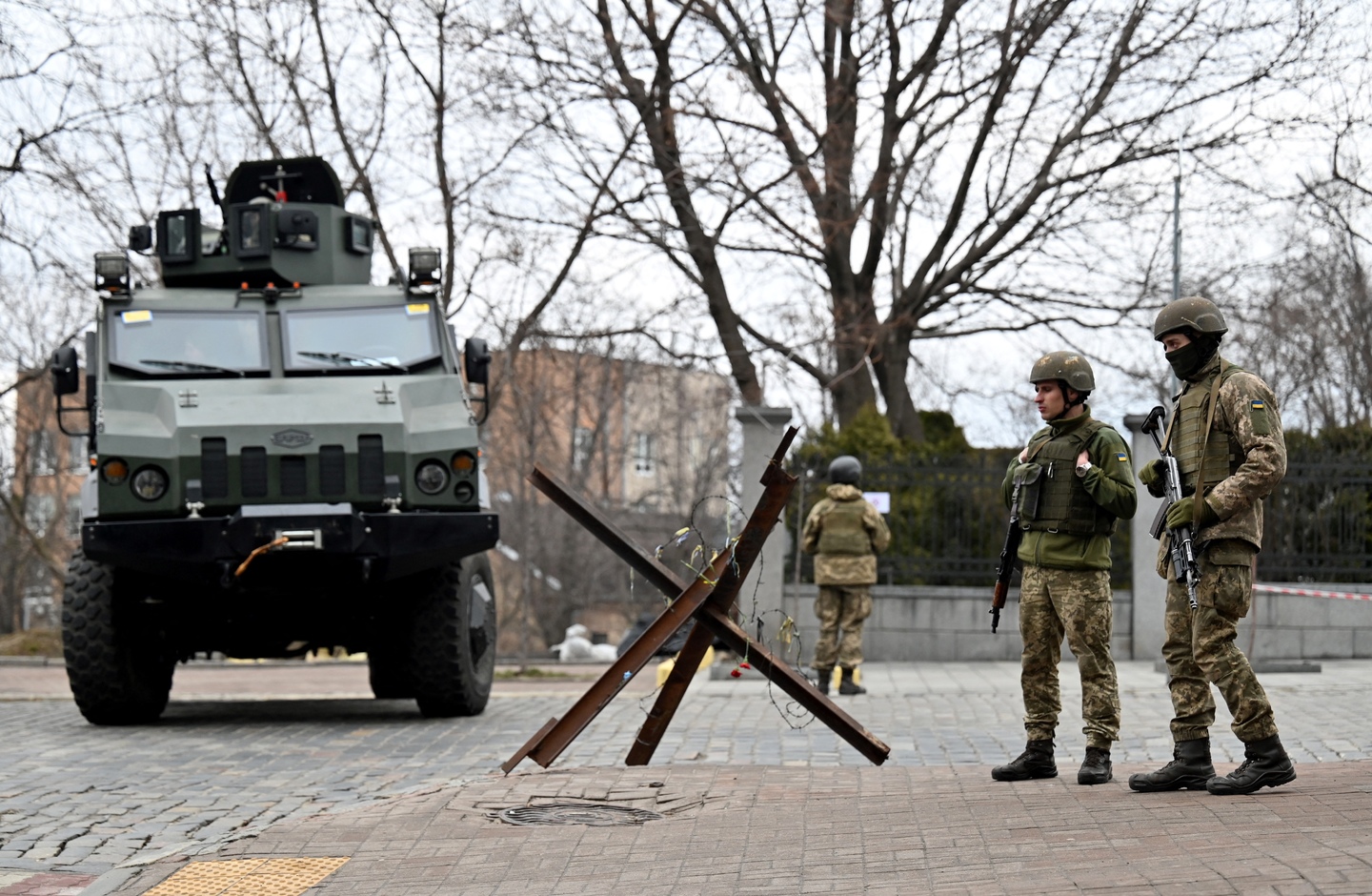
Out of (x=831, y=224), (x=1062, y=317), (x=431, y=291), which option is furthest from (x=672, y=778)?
(x=1062, y=317)

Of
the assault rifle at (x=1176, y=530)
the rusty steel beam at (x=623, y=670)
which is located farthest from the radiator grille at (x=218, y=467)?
the assault rifle at (x=1176, y=530)

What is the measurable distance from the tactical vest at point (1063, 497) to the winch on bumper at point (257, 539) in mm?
4428

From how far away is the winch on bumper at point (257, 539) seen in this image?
35.1ft

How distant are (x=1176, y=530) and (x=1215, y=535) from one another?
0.16m

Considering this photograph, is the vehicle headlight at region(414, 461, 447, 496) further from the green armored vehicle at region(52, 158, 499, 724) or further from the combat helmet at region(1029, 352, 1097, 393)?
the combat helmet at region(1029, 352, 1097, 393)

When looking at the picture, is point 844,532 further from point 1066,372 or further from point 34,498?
point 34,498

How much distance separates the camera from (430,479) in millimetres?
11219

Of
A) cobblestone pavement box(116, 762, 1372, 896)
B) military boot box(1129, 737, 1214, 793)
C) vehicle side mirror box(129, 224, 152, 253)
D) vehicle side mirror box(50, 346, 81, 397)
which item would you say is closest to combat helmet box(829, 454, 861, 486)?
vehicle side mirror box(129, 224, 152, 253)

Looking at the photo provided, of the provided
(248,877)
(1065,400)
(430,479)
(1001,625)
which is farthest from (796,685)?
(1001,625)

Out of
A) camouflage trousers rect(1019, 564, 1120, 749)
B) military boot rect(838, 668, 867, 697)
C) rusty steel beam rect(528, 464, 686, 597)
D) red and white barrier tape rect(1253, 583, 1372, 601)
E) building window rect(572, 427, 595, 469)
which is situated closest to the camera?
camouflage trousers rect(1019, 564, 1120, 749)

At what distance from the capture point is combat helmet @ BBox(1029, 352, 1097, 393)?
25.0ft

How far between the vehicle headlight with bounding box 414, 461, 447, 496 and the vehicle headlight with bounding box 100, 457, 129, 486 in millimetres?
1764

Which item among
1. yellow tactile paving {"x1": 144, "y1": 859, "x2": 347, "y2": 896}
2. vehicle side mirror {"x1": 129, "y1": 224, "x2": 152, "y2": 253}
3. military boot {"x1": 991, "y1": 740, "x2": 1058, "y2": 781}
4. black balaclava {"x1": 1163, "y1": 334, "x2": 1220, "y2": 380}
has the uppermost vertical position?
vehicle side mirror {"x1": 129, "y1": 224, "x2": 152, "y2": 253}

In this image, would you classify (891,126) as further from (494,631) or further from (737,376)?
(494,631)
